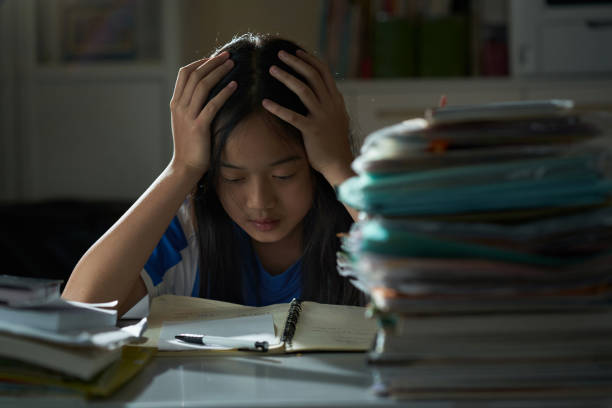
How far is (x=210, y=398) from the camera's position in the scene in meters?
0.58

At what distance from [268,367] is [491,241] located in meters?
0.25

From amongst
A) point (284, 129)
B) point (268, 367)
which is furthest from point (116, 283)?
point (268, 367)

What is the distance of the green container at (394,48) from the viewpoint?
9.30ft

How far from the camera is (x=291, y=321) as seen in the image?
83 centimetres

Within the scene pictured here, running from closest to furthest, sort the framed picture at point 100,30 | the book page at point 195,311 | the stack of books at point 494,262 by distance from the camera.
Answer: the stack of books at point 494,262, the book page at point 195,311, the framed picture at point 100,30

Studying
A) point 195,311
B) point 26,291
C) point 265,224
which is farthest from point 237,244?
point 26,291

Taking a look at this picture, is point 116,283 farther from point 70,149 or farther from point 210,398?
point 70,149

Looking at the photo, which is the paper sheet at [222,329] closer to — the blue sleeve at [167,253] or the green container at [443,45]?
the blue sleeve at [167,253]

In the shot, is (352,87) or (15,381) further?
(352,87)

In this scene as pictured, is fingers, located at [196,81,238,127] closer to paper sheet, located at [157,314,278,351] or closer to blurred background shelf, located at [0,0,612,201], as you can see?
paper sheet, located at [157,314,278,351]

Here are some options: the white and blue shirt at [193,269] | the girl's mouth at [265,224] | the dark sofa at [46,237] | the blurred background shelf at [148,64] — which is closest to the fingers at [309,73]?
the girl's mouth at [265,224]

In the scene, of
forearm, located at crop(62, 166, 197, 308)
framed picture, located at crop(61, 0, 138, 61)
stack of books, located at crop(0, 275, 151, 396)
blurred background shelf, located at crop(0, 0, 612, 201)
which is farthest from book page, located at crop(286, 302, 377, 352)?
framed picture, located at crop(61, 0, 138, 61)

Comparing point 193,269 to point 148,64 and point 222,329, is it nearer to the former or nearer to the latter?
point 222,329

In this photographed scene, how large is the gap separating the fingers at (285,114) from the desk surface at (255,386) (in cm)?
46
